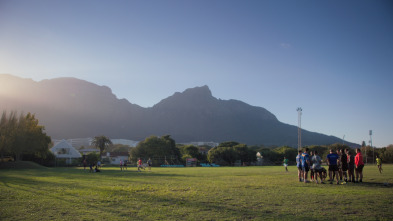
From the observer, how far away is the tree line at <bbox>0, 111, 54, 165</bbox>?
159ft

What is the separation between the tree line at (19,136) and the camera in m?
48.3

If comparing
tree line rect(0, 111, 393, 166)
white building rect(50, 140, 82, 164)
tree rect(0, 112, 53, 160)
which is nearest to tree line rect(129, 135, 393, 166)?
tree line rect(0, 111, 393, 166)

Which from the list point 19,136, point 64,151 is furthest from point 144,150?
point 19,136

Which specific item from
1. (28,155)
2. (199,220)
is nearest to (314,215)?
(199,220)

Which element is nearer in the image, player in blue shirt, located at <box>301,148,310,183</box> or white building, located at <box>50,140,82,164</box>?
player in blue shirt, located at <box>301,148,310,183</box>

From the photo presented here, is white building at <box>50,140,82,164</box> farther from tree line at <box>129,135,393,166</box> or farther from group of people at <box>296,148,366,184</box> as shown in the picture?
group of people at <box>296,148,366,184</box>

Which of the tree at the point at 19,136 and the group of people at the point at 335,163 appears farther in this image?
the tree at the point at 19,136

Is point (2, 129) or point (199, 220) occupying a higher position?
point (2, 129)

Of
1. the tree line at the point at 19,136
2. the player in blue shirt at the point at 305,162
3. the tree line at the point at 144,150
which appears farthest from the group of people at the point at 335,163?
the tree line at the point at 19,136

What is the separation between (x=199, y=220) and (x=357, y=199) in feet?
21.3

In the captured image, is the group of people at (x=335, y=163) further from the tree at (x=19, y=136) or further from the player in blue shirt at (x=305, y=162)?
the tree at (x=19, y=136)

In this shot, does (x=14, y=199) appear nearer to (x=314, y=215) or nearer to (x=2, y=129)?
(x=314, y=215)

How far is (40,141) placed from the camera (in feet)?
178

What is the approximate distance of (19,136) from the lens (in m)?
49.6
